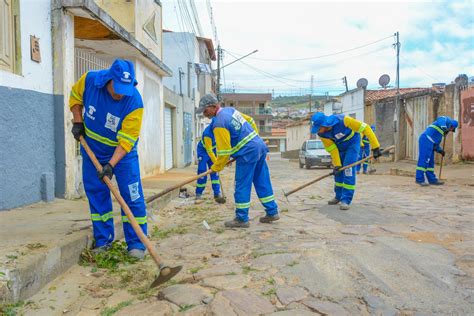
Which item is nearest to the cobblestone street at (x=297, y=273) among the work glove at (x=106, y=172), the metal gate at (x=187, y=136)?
the work glove at (x=106, y=172)

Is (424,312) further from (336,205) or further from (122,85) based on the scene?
(336,205)

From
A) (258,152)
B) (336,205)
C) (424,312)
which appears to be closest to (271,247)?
(258,152)

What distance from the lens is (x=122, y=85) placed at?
12.2ft

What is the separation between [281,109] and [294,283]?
353 feet

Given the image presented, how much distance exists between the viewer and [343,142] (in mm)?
6926

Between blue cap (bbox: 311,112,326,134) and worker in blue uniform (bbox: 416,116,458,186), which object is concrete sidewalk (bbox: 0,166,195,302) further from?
worker in blue uniform (bbox: 416,116,458,186)

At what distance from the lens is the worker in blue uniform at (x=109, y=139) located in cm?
381

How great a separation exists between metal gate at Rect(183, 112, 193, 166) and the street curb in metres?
15.5

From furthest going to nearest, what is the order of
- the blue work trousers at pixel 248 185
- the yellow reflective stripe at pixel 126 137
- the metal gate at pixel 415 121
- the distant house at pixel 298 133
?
the distant house at pixel 298 133, the metal gate at pixel 415 121, the blue work trousers at pixel 248 185, the yellow reflective stripe at pixel 126 137

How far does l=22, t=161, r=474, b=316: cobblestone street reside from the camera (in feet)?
9.23

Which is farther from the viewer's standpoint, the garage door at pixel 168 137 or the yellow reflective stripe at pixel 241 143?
the garage door at pixel 168 137

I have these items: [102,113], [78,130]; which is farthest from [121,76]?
[78,130]

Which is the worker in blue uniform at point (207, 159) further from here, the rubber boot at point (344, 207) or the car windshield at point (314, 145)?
the car windshield at point (314, 145)

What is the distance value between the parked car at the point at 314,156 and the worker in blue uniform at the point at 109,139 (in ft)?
49.8
